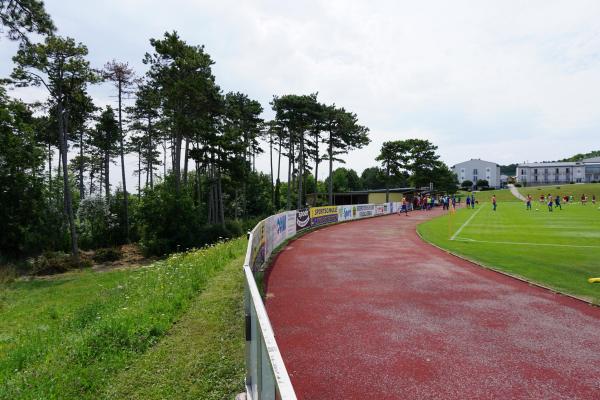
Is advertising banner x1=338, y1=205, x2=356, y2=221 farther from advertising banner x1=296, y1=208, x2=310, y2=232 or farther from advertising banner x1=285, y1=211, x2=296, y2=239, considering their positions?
advertising banner x1=285, y1=211, x2=296, y2=239

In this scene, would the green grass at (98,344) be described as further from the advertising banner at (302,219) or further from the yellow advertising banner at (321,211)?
the yellow advertising banner at (321,211)

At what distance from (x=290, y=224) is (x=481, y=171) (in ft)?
491

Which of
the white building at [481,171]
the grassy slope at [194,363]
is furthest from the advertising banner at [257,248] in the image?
the white building at [481,171]

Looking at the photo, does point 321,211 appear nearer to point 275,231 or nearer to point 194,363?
point 275,231

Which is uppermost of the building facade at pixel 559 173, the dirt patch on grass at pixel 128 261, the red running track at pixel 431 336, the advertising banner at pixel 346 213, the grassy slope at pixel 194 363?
the building facade at pixel 559 173

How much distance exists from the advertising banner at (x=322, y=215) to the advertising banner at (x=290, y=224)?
14.7ft

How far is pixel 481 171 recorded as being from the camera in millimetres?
151250

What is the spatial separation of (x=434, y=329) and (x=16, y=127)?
35.5m

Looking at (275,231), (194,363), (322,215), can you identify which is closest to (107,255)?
(322,215)

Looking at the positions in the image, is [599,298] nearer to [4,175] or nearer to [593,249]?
[593,249]

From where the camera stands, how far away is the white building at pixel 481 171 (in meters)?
150

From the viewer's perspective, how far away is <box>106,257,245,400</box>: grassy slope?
486cm

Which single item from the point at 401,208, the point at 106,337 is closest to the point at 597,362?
the point at 106,337

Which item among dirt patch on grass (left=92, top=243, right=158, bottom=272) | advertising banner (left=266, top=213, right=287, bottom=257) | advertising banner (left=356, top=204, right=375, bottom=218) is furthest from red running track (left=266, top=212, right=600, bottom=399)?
advertising banner (left=356, top=204, right=375, bottom=218)
